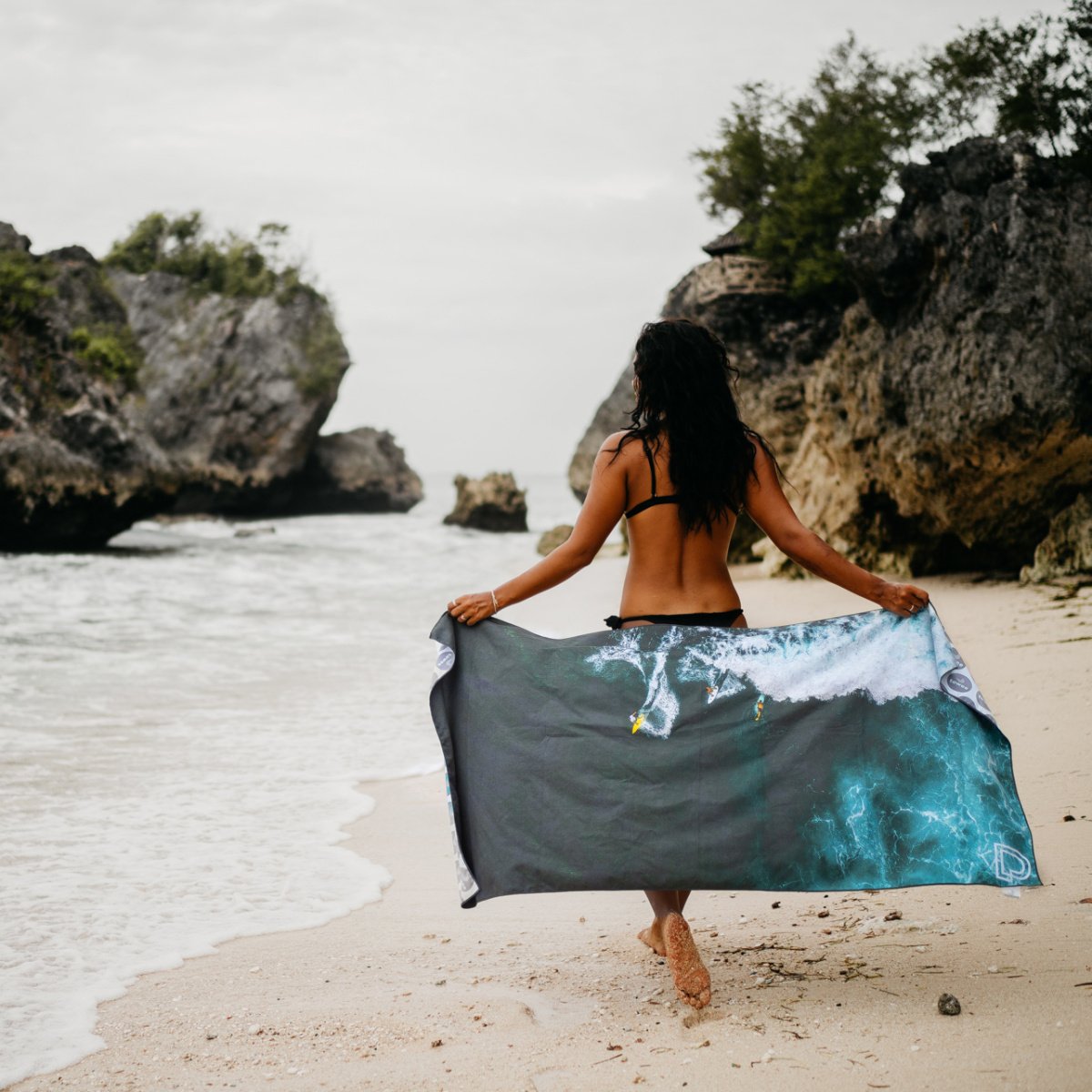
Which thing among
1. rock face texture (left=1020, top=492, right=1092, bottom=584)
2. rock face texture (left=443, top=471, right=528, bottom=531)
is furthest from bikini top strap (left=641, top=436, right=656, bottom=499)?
rock face texture (left=443, top=471, right=528, bottom=531)

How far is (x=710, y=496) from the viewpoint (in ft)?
10.3

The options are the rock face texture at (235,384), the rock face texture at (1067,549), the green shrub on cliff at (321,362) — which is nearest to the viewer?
the rock face texture at (1067,549)

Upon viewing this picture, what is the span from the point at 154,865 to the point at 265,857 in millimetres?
479

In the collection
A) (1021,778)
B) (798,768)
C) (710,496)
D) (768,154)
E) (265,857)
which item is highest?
(768,154)

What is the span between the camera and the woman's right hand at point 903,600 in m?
3.03

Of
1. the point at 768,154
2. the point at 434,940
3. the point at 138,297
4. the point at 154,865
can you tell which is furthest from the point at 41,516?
the point at 138,297

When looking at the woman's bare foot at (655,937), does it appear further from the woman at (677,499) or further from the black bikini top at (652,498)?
the black bikini top at (652,498)

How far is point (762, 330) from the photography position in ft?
59.7

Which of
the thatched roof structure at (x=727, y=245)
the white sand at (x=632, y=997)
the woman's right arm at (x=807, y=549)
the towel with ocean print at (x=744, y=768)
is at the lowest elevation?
the white sand at (x=632, y=997)

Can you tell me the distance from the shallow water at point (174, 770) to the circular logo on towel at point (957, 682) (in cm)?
251

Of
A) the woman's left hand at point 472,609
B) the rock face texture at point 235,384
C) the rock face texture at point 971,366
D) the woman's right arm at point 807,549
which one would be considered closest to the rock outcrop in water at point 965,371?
the rock face texture at point 971,366

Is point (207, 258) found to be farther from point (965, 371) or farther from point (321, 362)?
point (965, 371)

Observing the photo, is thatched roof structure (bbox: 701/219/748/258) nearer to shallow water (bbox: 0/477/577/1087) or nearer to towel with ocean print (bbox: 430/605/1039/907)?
shallow water (bbox: 0/477/577/1087)

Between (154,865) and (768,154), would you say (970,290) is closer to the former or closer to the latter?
(154,865)
